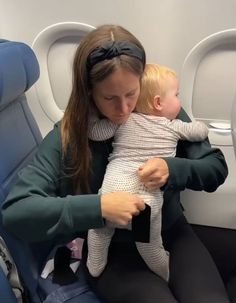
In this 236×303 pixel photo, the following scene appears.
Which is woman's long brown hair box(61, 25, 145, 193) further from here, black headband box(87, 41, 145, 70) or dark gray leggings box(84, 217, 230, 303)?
dark gray leggings box(84, 217, 230, 303)

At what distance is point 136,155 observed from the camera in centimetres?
101

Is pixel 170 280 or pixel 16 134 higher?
pixel 16 134

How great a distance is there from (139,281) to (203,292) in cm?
16

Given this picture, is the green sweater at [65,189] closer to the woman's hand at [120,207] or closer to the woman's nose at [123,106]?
the woman's hand at [120,207]

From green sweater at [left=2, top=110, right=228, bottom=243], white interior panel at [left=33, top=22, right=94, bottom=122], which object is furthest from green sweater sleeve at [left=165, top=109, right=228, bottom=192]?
white interior panel at [left=33, top=22, right=94, bottom=122]

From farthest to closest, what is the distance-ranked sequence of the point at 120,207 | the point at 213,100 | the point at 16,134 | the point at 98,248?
the point at 213,100, the point at 16,134, the point at 98,248, the point at 120,207

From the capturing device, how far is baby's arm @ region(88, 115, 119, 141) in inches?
40.0

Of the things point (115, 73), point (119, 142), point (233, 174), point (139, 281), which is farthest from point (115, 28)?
point (233, 174)

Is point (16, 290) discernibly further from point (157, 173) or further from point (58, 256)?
point (157, 173)

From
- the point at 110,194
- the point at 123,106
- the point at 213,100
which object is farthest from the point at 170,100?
the point at 213,100

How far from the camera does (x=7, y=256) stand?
998 millimetres

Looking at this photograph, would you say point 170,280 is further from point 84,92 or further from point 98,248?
point 84,92

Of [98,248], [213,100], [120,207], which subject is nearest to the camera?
[120,207]

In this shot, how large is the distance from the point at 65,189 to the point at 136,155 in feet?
0.73
